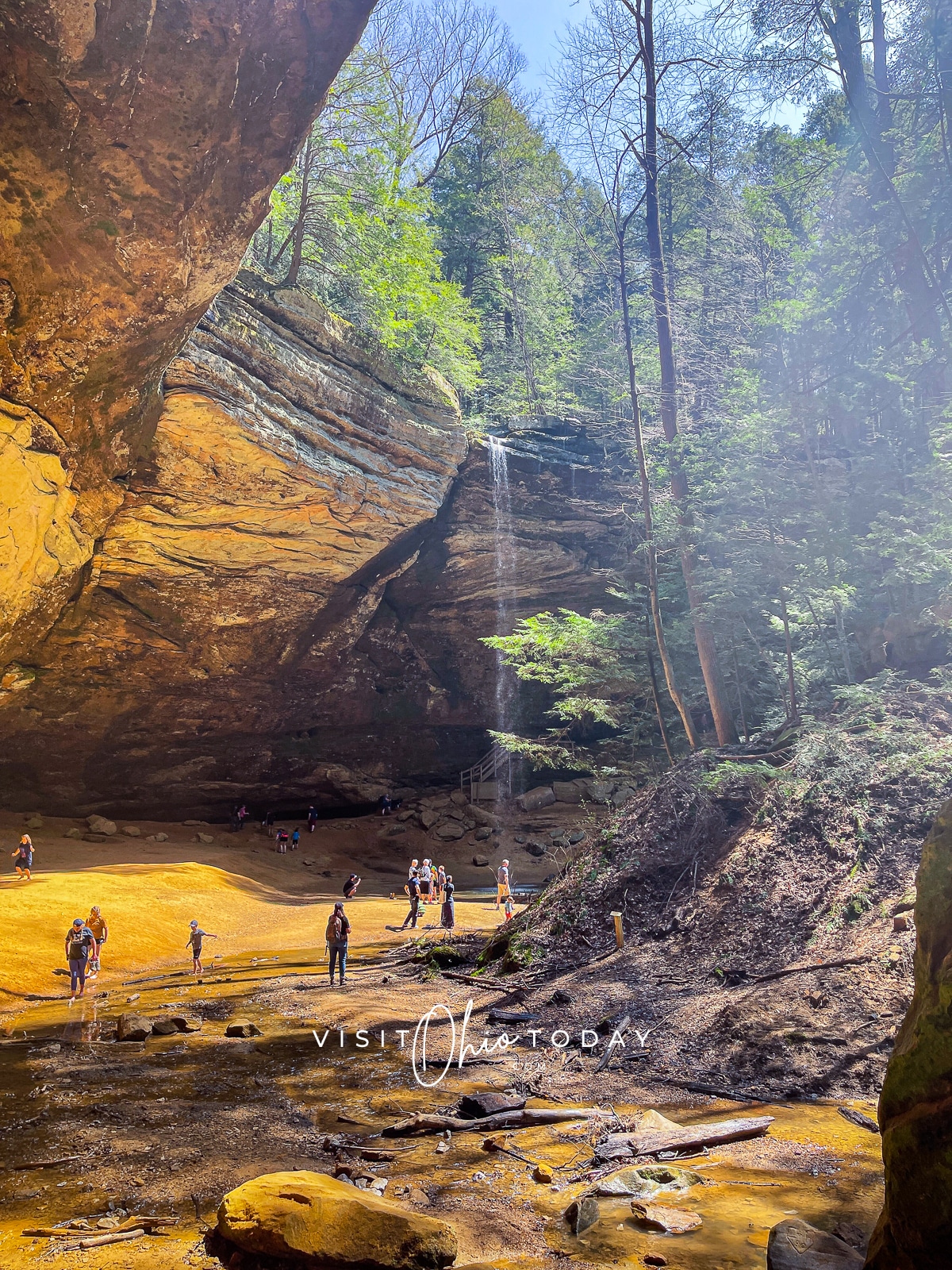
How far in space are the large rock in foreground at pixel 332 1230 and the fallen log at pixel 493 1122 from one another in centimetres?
174

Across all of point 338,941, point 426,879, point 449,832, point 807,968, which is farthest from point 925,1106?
point 449,832

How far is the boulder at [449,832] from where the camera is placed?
90.9ft

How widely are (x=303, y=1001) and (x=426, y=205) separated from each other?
24.1 meters

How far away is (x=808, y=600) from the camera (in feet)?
57.6

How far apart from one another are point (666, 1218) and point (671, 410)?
15.7m

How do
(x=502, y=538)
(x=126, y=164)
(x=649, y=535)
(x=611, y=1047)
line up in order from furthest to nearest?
(x=502, y=538) → (x=649, y=535) → (x=126, y=164) → (x=611, y=1047)

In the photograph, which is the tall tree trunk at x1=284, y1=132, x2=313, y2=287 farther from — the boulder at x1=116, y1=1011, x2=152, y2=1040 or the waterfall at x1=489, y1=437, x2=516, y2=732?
the boulder at x1=116, y1=1011, x2=152, y2=1040

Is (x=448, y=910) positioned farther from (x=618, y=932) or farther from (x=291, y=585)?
(x=291, y=585)

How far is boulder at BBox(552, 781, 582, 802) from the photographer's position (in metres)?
29.5

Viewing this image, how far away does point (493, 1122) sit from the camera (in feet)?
17.3

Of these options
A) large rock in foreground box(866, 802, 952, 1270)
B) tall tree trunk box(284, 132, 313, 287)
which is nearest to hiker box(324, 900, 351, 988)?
large rock in foreground box(866, 802, 952, 1270)

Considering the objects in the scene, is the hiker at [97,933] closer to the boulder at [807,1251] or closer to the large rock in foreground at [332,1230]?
the large rock in foreground at [332,1230]

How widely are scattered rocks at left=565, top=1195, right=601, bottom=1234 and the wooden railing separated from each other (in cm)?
2622

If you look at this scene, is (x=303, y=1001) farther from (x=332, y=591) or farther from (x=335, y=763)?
(x=335, y=763)
